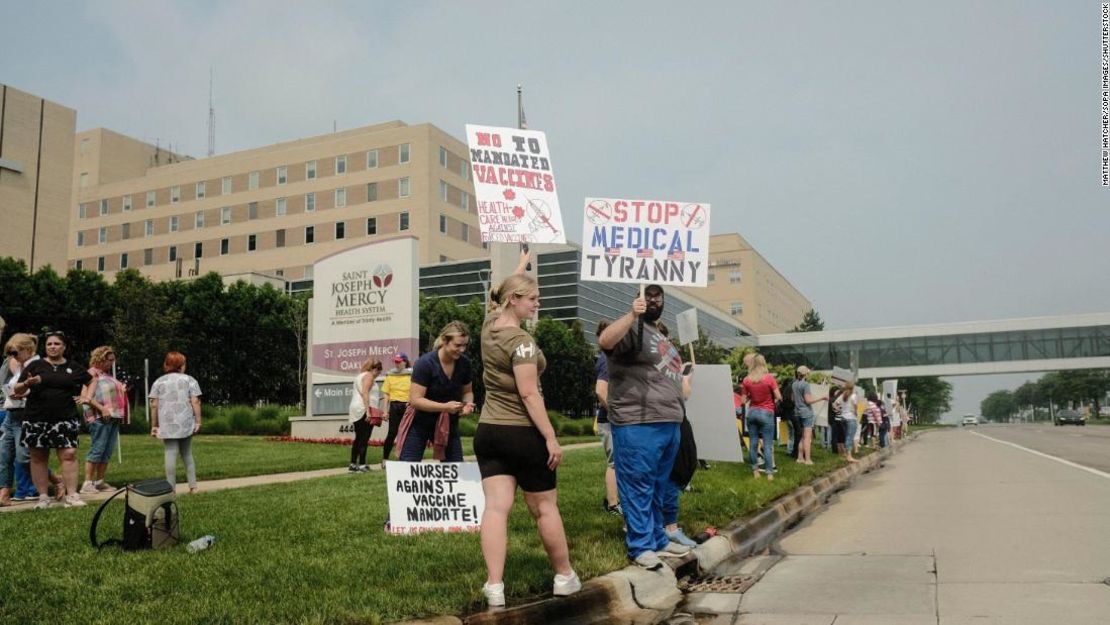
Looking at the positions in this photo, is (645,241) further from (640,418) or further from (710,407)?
(710,407)

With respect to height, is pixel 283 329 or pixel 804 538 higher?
pixel 283 329

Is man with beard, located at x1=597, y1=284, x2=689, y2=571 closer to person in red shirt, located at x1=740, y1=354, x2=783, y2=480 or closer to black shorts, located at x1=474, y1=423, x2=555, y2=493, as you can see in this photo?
black shorts, located at x1=474, y1=423, x2=555, y2=493

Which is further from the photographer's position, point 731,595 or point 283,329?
point 283,329

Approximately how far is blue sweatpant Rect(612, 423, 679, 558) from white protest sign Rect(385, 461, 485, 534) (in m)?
1.48

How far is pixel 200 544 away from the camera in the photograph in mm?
6301

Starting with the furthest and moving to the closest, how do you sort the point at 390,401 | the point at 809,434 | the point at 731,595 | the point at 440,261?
the point at 440,261
the point at 809,434
the point at 390,401
the point at 731,595

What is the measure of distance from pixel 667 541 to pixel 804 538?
2.50 metres

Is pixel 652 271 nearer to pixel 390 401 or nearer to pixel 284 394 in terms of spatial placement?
pixel 390 401

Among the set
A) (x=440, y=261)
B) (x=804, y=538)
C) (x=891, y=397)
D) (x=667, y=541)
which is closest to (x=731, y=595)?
(x=667, y=541)

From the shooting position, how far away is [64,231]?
6256cm

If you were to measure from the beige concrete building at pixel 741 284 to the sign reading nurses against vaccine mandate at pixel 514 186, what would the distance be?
107 m

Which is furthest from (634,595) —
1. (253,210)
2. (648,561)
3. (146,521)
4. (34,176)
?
(253,210)

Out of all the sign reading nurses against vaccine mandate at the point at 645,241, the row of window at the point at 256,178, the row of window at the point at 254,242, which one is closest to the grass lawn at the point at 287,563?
the sign reading nurses against vaccine mandate at the point at 645,241

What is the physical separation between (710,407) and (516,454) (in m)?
5.31
